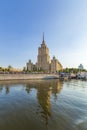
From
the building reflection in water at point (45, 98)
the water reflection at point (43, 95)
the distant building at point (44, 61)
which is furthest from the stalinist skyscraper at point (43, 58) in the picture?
the building reflection in water at point (45, 98)

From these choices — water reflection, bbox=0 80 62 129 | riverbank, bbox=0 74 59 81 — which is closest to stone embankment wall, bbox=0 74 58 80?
riverbank, bbox=0 74 59 81

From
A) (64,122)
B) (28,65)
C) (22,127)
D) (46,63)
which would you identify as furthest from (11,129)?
(28,65)

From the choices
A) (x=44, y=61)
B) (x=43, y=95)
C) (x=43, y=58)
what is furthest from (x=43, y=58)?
(x=43, y=95)

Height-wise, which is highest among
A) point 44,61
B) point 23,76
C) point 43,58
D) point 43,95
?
point 43,58

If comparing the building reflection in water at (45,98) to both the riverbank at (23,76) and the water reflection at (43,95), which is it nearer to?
the water reflection at (43,95)

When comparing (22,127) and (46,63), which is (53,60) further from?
(22,127)

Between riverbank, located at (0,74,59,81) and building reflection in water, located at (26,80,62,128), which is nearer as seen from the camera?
building reflection in water, located at (26,80,62,128)

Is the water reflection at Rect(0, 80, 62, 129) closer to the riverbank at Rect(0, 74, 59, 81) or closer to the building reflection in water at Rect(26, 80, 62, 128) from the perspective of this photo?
the building reflection in water at Rect(26, 80, 62, 128)

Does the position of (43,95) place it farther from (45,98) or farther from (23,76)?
(23,76)

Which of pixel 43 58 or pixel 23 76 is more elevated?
pixel 43 58

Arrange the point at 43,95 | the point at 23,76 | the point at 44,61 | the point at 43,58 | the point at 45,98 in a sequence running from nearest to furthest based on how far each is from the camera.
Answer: the point at 45,98 → the point at 43,95 → the point at 23,76 → the point at 44,61 → the point at 43,58

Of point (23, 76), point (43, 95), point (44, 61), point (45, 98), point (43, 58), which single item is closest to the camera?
point (45, 98)

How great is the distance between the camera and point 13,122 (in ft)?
41.2

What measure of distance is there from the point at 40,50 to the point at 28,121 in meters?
170
